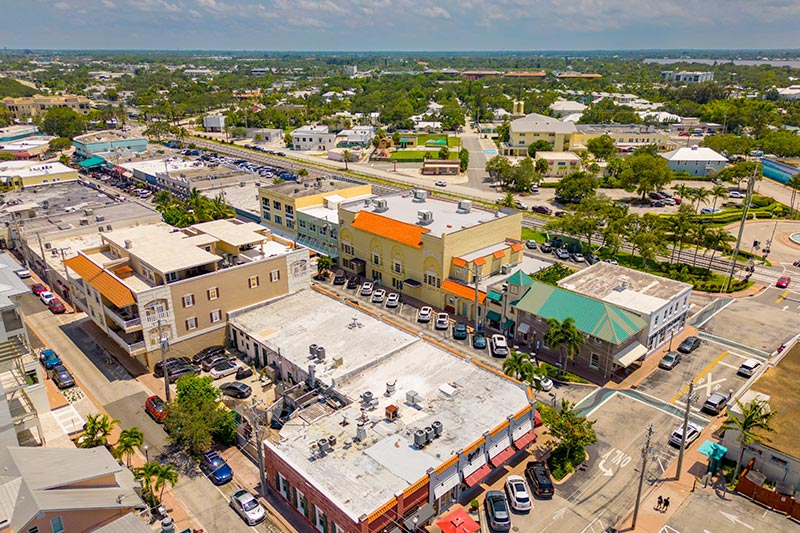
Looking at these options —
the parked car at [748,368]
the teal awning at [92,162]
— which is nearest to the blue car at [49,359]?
the parked car at [748,368]

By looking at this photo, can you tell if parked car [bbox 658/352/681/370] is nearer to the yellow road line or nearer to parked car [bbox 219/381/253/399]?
the yellow road line

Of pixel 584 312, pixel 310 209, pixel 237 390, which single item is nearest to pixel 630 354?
pixel 584 312

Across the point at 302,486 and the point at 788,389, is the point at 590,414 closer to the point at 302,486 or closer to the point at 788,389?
the point at 788,389

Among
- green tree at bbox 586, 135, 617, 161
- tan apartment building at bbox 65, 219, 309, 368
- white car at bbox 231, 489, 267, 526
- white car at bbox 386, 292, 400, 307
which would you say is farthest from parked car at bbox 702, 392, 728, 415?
green tree at bbox 586, 135, 617, 161

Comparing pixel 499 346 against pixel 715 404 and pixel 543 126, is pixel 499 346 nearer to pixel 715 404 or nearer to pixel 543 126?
pixel 715 404

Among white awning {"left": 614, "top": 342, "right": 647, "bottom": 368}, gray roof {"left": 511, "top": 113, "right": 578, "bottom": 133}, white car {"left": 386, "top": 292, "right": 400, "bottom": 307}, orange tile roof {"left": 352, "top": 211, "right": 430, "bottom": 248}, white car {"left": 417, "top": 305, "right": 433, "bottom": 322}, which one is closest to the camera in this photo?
white awning {"left": 614, "top": 342, "right": 647, "bottom": 368}
